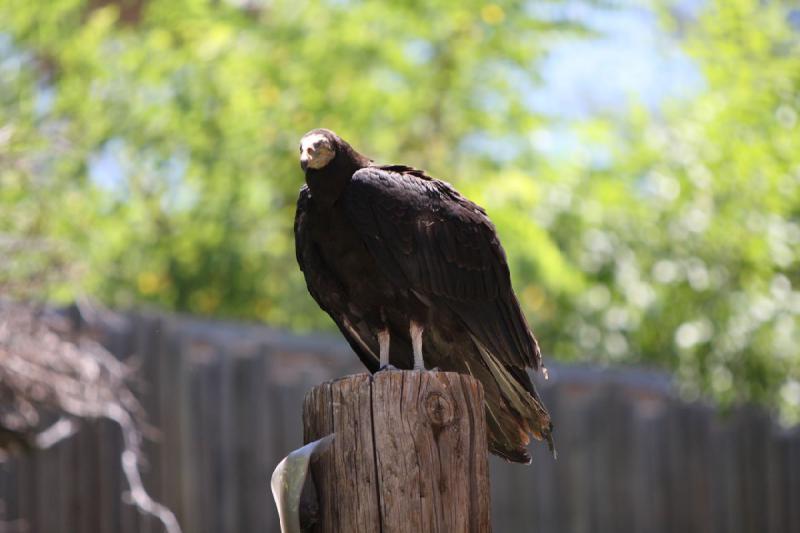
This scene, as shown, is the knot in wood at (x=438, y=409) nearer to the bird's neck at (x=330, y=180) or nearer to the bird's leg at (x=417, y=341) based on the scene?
the bird's leg at (x=417, y=341)

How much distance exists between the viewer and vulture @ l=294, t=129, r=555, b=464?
3.41 meters

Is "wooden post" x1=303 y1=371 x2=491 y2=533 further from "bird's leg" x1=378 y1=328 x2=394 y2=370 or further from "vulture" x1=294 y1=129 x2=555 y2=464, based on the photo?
"bird's leg" x1=378 y1=328 x2=394 y2=370

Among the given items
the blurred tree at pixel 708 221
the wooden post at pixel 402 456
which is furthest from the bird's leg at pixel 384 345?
the blurred tree at pixel 708 221

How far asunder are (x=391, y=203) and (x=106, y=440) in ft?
9.82

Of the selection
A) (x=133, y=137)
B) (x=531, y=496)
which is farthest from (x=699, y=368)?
(x=133, y=137)

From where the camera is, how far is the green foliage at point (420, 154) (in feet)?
25.2

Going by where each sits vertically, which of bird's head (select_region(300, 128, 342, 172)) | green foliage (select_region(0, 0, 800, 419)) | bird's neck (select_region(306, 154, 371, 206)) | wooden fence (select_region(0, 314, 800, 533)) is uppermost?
green foliage (select_region(0, 0, 800, 419))

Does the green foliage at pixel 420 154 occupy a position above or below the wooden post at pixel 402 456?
above

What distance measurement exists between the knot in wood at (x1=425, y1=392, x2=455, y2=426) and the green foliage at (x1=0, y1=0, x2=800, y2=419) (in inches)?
186

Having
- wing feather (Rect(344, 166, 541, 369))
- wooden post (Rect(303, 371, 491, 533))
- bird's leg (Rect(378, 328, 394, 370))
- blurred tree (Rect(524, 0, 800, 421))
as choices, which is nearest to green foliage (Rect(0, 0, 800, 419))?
blurred tree (Rect(524, 0, 800, 421))

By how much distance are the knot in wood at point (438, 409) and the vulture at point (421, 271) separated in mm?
529

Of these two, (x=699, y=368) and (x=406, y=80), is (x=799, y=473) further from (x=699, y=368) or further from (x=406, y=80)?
(x=406, y=80)

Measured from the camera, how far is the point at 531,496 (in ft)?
24.4

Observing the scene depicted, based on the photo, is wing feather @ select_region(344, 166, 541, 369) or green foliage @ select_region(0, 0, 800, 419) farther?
green foliage @ select_region(0, 0, 800, 419)
